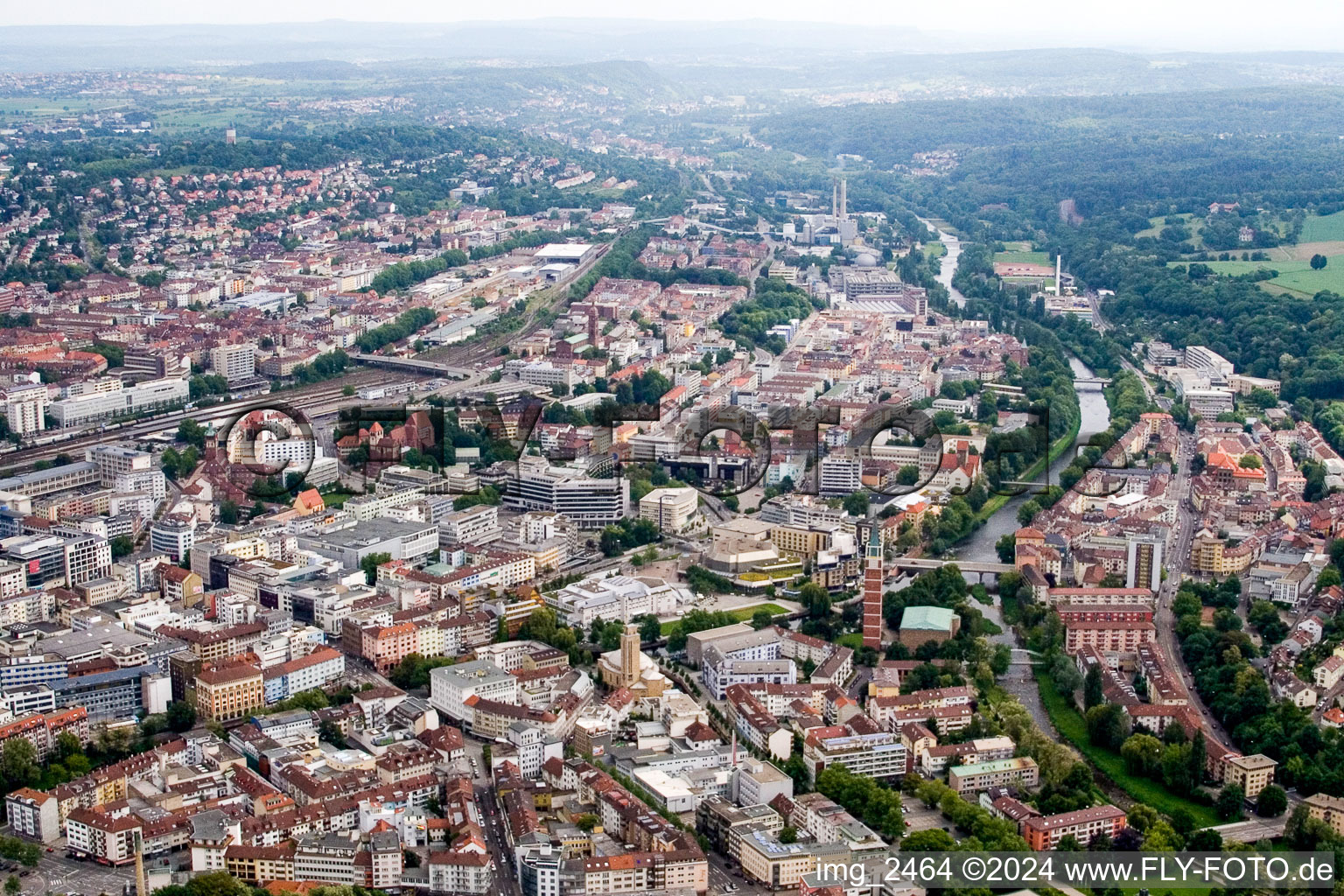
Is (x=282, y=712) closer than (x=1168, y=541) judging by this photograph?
Yes

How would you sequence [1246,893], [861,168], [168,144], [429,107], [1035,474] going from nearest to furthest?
[1246,893], [1035,474], [168,144], [861,168], [429,107]

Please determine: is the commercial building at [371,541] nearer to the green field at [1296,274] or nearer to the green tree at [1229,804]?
the green tree at [1229,804]

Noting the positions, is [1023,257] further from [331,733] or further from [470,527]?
[331,733]

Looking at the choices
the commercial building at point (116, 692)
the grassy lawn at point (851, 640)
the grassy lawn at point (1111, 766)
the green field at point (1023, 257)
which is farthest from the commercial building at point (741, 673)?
the green field at point (1023, 257)

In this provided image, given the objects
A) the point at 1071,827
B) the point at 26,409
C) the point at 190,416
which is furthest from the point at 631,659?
the point at 26,409

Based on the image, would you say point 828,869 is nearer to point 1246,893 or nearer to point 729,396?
point 1246,893

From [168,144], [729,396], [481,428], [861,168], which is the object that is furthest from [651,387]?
[861,168]

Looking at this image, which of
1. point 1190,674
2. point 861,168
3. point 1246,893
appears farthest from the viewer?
point 861,168
